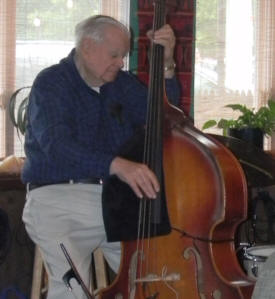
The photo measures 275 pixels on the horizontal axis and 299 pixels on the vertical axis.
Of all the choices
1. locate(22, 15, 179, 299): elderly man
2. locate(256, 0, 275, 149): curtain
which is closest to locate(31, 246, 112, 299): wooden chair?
locate(22, 15, 179, 299): elderly man

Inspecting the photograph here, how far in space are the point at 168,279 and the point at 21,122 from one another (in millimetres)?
1193

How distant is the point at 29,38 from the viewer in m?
3.02

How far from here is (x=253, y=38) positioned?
3.51 meters

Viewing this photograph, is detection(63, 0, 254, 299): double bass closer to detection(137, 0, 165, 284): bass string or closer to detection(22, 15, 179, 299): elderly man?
detection(137, 0, 165, 284): bass string

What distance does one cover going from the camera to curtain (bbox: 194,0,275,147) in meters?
3.39

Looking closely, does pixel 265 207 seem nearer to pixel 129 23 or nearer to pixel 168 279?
pixel 129 23

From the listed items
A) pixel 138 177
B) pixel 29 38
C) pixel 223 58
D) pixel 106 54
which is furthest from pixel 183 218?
pixel 223 58

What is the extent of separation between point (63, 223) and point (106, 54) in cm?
55

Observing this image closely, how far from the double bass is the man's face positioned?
0.19 m

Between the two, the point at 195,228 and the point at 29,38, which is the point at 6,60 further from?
the point at 195,228

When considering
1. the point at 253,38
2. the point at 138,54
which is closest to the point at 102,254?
the point at 138,54

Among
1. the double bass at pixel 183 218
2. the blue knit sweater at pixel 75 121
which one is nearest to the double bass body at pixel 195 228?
the double bass at pixel 183 218

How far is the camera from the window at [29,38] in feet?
9.69

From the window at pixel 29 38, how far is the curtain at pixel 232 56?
495mm
